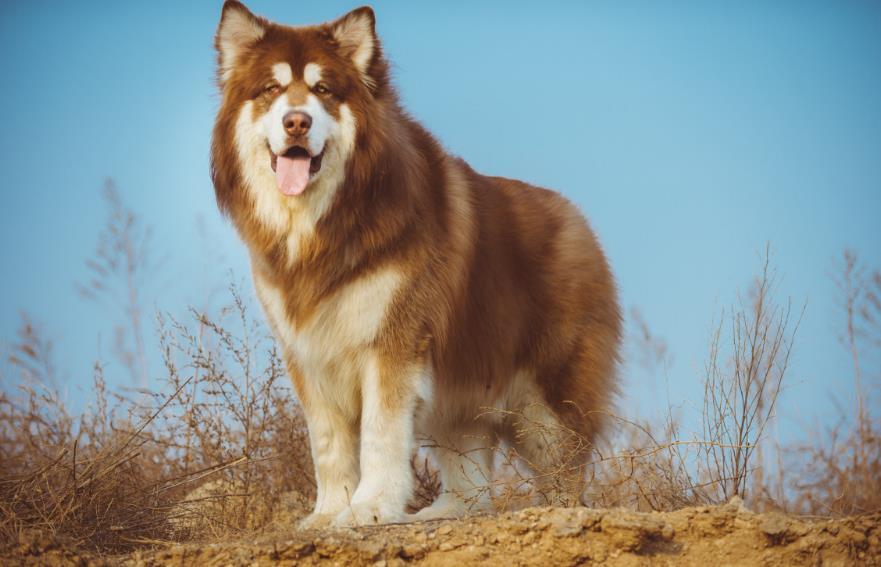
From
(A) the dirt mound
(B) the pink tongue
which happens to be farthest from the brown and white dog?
(A) the dirt mound

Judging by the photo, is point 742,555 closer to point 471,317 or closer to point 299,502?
point 471,317

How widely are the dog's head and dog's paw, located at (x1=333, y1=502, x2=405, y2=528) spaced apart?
169 centimetres

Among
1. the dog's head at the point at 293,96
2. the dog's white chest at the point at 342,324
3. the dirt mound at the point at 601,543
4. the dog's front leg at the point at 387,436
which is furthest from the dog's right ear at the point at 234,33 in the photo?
the dirt mound at the point at 601,543

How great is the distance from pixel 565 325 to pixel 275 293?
1955 millimetres

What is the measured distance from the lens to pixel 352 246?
5199 millimetres

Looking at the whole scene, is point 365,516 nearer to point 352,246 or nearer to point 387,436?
point 387,436

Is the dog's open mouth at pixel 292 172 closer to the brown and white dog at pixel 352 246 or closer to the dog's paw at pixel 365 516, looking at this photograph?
the brown and white dog at pixel 352 246

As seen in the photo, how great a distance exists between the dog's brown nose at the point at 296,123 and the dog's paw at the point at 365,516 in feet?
6.44

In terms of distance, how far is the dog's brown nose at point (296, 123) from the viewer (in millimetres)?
4910

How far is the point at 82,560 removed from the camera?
4254mm

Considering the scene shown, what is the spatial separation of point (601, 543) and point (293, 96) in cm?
273

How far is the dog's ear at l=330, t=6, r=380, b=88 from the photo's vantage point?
532cm

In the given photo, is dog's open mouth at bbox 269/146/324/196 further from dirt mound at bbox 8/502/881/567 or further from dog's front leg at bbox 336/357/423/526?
dirt mound at bbox 8/502/881/567

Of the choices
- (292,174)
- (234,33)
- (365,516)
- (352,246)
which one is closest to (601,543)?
(365,516)
